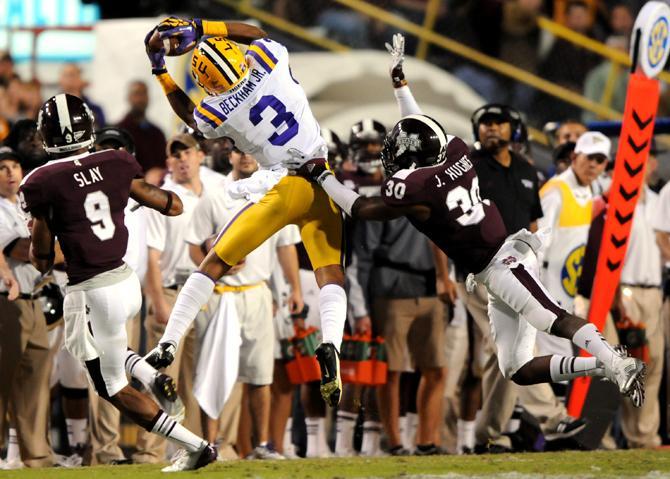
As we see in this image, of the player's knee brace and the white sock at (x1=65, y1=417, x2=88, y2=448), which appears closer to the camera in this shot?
the player's knee brace

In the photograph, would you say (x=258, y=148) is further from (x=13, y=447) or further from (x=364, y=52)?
(x=364, y=52)

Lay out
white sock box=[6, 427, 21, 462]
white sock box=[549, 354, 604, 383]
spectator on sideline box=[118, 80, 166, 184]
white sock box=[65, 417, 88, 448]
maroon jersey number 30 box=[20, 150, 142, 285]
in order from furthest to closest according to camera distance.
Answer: spectator on sideline box=[118, 80, 166, 184], white sock box=[65, 417, 88, 448], white sock box=[6, 427, 21, 462], white sock box=[549, 354, 604, 383], maroon jersey number 30 box=[20, 150, 142, 285]

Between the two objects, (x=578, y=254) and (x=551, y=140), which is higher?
(x=551, y=140)

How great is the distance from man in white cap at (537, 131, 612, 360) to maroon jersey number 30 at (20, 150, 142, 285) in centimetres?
340

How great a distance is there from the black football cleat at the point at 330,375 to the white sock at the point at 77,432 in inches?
101

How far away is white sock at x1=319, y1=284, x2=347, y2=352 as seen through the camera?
24.8 ft

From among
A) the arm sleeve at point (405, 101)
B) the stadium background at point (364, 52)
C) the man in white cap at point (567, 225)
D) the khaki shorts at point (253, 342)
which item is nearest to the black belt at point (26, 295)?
the khaki shorts at point (253, 342)

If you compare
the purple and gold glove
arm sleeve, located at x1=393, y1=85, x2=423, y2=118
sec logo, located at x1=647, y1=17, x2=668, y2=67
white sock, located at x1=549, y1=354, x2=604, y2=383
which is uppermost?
sec logo, located at x1=647, y1=17, x2=668, y2=67

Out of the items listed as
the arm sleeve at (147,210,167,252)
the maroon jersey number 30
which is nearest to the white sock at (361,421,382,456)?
the arm sleeve at (147,210,167,252)

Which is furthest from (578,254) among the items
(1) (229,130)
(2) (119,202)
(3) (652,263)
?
(2) (119,202)

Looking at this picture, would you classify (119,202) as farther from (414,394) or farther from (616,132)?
(616,132)

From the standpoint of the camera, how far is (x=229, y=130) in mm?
7852

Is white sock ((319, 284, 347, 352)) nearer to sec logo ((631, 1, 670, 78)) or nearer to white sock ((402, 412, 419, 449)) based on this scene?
white sock ((402, 412, 419, 449))

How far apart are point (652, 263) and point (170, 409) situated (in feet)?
13.4
